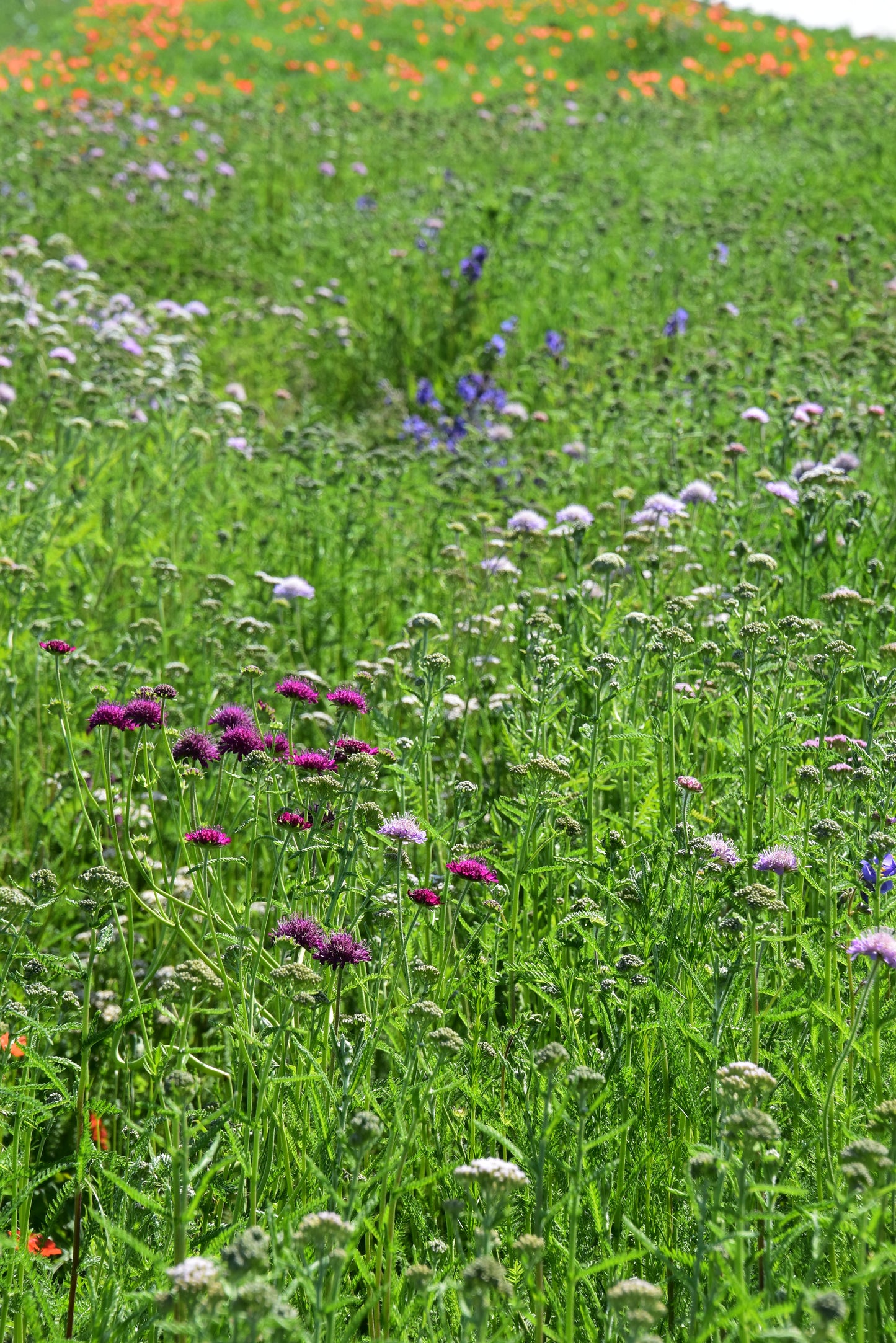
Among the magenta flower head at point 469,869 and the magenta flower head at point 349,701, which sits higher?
the magenta flower head at point 349,701

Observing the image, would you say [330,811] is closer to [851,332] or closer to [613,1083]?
[613,1083]

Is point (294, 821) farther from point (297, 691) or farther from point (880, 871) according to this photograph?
point (880, 871)

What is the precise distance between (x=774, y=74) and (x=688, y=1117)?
16302 mm

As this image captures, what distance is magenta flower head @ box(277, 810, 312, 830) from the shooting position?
2021 millimetres

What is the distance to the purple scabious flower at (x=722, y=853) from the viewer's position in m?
2.05

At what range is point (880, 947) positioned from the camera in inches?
66.1

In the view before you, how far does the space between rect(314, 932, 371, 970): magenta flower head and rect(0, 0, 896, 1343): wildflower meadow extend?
0.03 m

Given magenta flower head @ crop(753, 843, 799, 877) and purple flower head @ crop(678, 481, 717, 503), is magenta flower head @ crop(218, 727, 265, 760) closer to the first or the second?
magenta flower head @ crop(753, 843, 799, 877)

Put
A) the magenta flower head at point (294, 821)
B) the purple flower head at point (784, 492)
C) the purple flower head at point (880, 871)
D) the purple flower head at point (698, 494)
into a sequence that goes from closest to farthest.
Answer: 1. the purple flower head at point (880, 871)
2. the magenta flower head at point (294, 821)
3. the purple flower head at point (784, 492)
4. the purple flower head at point (698, 494)

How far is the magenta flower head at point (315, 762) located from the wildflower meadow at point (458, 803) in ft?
0.04

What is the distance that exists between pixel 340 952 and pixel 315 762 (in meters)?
0.50

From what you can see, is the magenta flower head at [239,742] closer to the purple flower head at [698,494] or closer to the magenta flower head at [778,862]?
the magenta flower head at [778,862]

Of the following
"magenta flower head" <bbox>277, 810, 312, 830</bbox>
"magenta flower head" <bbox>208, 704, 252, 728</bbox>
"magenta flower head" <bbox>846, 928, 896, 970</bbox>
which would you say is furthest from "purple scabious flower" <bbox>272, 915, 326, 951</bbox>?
"magenta flower head" <bbox>846, 928, 896, 970</bbox>

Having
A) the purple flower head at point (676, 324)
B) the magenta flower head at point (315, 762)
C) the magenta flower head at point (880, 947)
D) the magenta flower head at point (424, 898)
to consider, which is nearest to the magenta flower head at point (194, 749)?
the magenta flower head at point (315, 762)
